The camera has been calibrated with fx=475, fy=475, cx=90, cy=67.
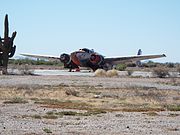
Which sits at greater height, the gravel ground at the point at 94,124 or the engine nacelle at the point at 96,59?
the engine nacelle at the point at 96,59

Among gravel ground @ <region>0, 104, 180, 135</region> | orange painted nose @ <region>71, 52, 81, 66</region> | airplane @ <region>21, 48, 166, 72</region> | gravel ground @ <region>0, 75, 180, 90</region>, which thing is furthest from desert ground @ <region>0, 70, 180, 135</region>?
orange painted nose @ <region>71, 52, 81, 66</region>

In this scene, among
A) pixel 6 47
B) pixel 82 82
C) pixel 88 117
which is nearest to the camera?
pixel 88 117

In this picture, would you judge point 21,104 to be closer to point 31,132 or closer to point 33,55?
point 31,132

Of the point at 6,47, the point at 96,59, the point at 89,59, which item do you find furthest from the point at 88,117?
the point at 89,59

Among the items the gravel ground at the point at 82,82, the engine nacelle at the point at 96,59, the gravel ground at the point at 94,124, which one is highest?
the engine nacelle at the point at 96,59

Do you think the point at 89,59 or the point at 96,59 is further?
the point at 89,59

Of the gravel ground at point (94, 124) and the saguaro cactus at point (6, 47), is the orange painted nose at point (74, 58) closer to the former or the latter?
the saguaro cactus at point (6, 47)

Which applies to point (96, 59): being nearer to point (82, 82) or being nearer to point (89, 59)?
point (89, 59)

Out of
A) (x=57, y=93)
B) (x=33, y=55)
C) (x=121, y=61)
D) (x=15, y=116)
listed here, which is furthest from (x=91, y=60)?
(x=15, y=116)

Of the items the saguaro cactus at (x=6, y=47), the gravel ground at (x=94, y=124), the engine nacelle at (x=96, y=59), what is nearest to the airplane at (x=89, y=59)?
the engine nacelle at (x=96, y=59)

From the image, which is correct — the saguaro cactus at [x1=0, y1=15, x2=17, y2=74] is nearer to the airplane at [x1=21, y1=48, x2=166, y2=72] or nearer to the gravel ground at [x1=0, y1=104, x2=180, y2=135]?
the airplane at [x1=21, y1=48, x2=166, y2=72]

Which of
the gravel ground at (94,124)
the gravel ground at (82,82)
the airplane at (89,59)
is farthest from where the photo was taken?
the airplane at (89,59)

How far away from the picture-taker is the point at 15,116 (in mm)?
17344

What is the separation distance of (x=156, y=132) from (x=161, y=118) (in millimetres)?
3849
